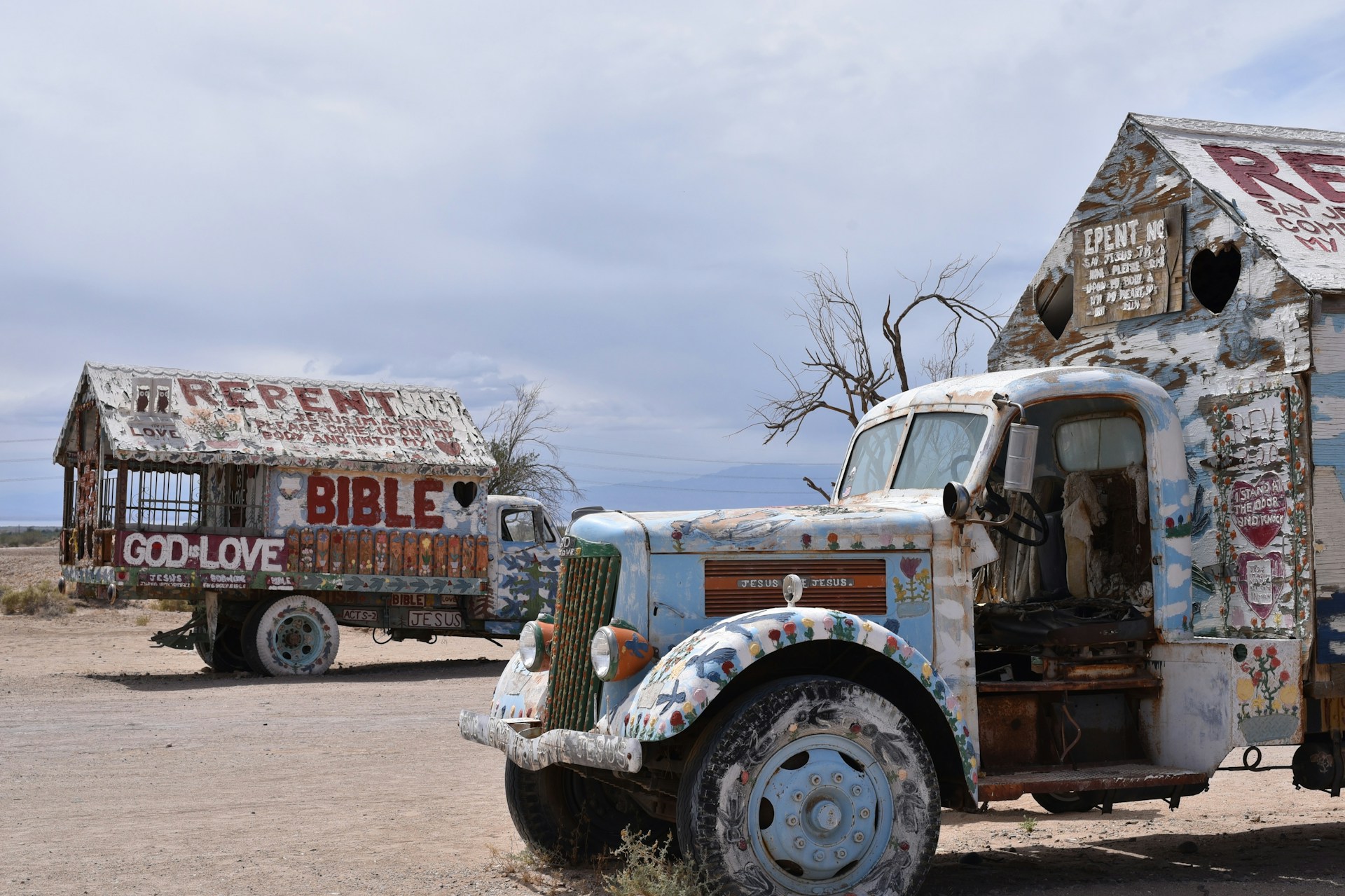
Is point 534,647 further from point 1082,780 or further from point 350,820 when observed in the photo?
point 350,820

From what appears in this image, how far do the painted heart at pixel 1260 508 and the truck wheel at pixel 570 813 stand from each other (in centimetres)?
323

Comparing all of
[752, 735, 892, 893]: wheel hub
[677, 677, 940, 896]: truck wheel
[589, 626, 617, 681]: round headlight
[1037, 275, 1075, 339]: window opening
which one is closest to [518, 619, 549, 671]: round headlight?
[589, 626, 617, 681]: round headlight

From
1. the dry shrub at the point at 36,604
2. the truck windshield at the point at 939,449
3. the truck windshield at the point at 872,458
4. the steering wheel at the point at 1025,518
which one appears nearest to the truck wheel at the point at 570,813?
the truck windshield at the point at 872,458

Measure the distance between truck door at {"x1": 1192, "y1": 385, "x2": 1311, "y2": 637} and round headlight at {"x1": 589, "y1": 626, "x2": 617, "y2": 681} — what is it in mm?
3096

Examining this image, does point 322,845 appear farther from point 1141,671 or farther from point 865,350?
point 865,350

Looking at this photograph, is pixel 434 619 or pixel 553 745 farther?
pixel 434 619

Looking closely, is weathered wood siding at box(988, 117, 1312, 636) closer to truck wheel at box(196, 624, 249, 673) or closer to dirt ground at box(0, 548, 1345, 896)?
dirt ground at box(0, 548, 1345, 896)

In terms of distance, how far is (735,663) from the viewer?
573 cm

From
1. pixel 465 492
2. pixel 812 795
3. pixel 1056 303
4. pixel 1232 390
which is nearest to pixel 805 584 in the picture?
pixel 812 795

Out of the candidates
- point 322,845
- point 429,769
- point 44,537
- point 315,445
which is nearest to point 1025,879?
point 322,845

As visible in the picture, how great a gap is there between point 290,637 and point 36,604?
14.8 meters

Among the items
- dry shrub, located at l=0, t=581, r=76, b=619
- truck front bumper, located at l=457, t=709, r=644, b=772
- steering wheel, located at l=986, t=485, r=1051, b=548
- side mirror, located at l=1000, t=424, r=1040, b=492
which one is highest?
side mirror, located at l=1000, t=424, r=1040, b=492

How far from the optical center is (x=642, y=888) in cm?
596

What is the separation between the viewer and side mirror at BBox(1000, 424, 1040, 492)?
20.9 ft
